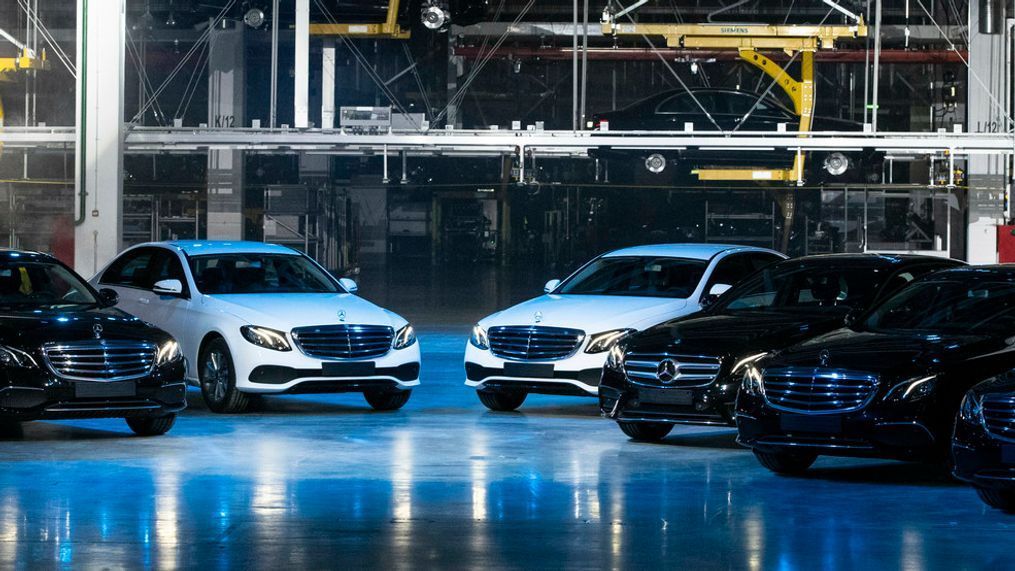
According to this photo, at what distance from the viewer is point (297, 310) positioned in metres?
13.8

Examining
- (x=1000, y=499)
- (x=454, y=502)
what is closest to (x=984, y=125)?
(x=1000, y=499)

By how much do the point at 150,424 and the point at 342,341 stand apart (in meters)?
2.07

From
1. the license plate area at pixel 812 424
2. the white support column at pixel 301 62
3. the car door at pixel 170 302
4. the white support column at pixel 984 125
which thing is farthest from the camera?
the white support column at pixel 984 125

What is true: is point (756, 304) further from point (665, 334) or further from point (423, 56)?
point (423, 56)

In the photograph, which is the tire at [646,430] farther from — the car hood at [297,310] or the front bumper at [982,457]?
the front bumper at [982,457]

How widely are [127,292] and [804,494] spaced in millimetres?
7869

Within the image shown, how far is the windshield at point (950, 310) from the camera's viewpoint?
10.2 metres

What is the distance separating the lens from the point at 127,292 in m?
15.2

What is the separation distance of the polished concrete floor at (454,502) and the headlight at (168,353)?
57 cm

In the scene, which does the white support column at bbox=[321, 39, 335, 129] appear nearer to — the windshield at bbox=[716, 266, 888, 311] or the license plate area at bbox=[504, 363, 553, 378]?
the license plate area at bbox=[504, 363, 553, 378]

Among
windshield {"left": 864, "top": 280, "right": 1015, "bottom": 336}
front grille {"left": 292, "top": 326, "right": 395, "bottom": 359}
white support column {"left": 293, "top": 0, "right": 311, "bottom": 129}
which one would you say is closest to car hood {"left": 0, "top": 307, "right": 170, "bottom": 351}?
front grille {"left": 292, "top": 326, "right": 395, "bottom": 359}

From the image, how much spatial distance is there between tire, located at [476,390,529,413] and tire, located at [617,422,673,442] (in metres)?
2.25

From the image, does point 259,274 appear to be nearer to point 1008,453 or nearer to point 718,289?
point 718,289

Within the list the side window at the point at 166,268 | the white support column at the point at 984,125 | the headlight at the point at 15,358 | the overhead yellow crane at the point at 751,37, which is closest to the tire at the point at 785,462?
the headlight at the point at 15,358
